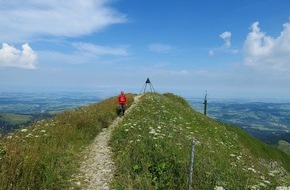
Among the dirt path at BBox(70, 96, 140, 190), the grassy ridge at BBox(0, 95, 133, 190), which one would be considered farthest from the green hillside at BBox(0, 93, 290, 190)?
the dirt path at BBox(70, 96, 140, 190)

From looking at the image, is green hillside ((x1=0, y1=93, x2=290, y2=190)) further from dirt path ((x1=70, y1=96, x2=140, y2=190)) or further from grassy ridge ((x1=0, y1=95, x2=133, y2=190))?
dirt path ((x1=70, y1=96, x2=140, y2=190))

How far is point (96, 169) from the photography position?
12.1 meters

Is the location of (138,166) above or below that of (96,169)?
above

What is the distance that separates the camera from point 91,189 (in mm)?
9938

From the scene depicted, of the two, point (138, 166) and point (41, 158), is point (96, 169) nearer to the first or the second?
point (138, 166)

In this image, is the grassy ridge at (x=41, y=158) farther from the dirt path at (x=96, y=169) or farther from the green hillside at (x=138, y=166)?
the dirt path at (x=96, y=169)

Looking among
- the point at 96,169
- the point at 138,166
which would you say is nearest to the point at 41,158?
the point at 96,169

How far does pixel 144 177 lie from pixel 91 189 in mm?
1843

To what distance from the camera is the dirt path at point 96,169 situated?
33.9 ft

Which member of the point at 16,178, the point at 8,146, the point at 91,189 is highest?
the point at 8,146

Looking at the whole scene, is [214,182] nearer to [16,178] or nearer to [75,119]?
[16,178]

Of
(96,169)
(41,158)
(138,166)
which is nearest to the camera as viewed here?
(41,158)

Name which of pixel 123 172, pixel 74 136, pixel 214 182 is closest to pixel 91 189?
pixel 123 172

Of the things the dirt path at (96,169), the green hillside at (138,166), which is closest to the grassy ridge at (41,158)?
the green hillside at (138,166)
